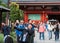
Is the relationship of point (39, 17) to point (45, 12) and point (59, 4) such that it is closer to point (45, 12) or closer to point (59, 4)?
point (45, 12)

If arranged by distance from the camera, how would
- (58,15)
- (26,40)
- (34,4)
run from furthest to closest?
(58,15) → (34,4) → (26,40)

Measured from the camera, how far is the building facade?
147 ft

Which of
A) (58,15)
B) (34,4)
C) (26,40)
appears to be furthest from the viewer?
(58,15)

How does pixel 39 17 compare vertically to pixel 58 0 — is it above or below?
below

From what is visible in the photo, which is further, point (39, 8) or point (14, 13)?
point (39, 8)

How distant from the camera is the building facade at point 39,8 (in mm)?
44938

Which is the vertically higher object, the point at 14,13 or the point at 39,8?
the point at 39,8

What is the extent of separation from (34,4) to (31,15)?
10.1 ft

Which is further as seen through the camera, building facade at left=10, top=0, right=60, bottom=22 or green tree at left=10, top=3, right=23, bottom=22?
building facade at left=10, top=0, right=60, bottom=22

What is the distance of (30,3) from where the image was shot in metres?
45.1

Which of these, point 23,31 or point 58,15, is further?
point 58,15

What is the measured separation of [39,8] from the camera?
46438 mm

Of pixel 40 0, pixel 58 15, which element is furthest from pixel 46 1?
pixel 58 15

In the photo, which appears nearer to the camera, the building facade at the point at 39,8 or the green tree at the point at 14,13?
the green tree at the point at 14,13
